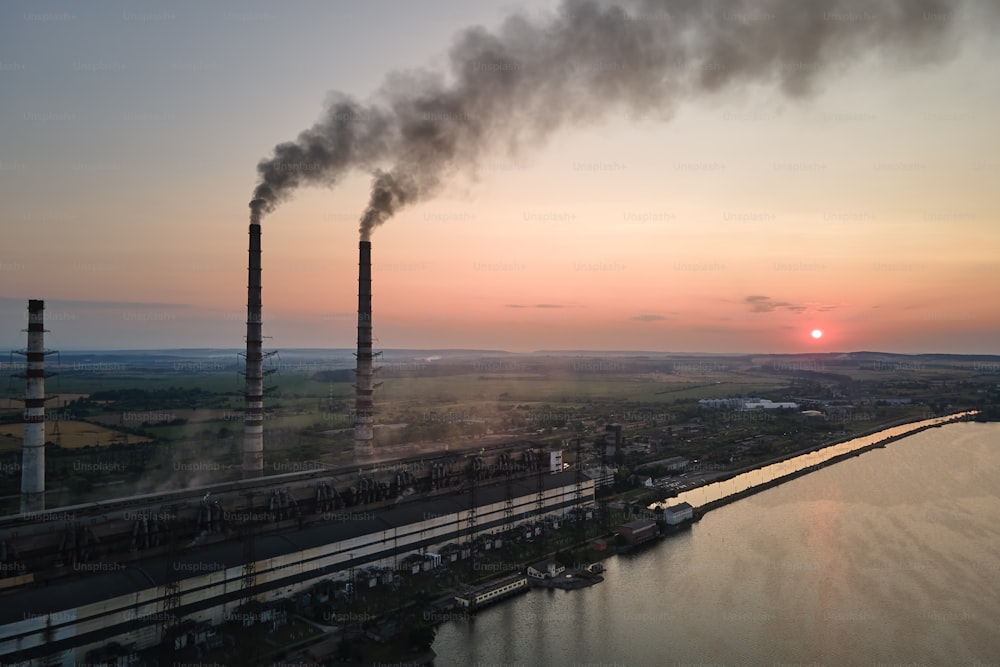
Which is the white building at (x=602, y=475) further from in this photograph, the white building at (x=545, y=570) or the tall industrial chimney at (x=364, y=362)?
the tall industrial chimney at (x=364, y=362)

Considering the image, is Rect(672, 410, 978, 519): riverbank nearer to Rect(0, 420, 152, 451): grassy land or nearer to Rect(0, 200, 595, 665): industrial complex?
Rect(0, 200, 595, 665): industrial complex

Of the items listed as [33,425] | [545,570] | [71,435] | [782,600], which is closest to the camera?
[782,600]

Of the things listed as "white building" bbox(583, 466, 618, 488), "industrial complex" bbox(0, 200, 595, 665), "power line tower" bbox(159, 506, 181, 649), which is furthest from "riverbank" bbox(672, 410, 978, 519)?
"power line tower" bbox(159, 506, 181, 649)

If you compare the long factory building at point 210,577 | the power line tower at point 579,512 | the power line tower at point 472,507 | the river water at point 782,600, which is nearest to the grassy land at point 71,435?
the power line tower at point 472,507

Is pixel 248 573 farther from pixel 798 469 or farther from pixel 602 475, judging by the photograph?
pixel 798 469

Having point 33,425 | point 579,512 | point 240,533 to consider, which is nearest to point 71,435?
point 33,425

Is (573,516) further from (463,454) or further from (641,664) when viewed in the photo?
(641,664)

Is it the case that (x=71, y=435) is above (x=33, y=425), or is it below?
below

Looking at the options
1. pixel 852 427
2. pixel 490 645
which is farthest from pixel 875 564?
pixel 852 427
